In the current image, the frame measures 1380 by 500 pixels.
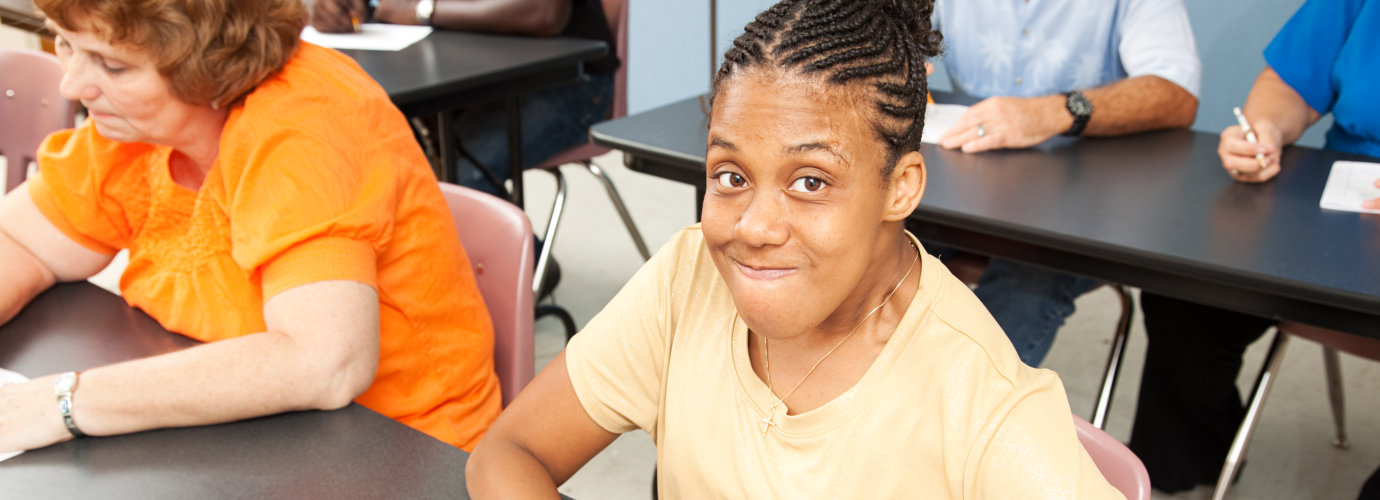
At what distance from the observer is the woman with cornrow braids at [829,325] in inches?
29.7

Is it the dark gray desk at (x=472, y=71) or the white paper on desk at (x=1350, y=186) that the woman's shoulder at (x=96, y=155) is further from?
the white paper on desk at (x=1350, y=186)

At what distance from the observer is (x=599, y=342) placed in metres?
1.01

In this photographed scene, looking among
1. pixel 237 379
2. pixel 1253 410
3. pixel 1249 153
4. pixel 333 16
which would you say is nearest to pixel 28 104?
pixel 333 16

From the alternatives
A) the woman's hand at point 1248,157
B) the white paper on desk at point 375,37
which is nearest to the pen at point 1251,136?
the woman's hand at point 1248,157

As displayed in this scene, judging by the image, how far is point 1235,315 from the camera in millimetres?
1946

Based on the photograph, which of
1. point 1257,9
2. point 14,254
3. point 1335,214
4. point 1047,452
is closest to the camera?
point 1047,452

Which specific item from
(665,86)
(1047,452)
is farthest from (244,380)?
(665,86)

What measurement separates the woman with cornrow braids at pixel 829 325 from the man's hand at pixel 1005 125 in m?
0.96

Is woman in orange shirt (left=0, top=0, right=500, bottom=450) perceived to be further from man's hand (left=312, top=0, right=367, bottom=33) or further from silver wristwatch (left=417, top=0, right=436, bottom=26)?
silver wristwatch (left=417, top=0, right=436, bottom=26)

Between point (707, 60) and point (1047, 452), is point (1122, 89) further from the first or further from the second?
point (707, 60)

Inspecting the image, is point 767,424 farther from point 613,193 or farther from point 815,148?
point 613,193

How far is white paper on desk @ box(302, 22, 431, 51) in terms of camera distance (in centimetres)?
256

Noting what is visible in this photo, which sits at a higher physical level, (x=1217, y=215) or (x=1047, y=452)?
(x=1047, y=452)

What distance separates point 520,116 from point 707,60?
172 centimetres
